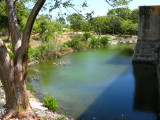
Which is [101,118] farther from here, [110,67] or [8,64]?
[110,67]

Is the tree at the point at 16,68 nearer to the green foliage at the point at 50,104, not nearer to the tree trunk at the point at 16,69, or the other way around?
the tree trunk at the point at 16,69

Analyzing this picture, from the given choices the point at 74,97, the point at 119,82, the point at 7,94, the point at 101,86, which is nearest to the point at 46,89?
the point at 74,97

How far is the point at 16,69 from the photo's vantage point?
682 centimetres

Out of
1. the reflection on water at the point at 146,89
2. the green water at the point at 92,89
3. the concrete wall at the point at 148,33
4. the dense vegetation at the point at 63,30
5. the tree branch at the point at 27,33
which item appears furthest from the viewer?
the concrete wall at the point at 148,33

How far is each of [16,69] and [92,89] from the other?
8612mm

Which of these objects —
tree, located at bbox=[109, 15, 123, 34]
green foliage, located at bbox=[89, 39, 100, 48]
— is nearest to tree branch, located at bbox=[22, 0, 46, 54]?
green foliage, located at bbox=[89, 39, 100, 48]

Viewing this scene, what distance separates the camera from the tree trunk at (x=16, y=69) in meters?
6.67

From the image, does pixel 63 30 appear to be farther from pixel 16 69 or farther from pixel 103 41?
pixel 16 69

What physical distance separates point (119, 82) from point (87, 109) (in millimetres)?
5693

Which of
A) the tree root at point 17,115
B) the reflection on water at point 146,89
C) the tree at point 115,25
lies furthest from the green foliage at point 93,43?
the tree root at point 17,115

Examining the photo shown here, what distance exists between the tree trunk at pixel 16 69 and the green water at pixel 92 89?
3892 millimetres

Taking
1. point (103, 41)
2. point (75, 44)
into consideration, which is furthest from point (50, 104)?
point (103, 41)

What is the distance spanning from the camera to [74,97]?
13312 millimetres

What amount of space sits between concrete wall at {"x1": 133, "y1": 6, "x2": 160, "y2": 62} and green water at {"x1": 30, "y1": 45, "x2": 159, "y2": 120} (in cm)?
186
